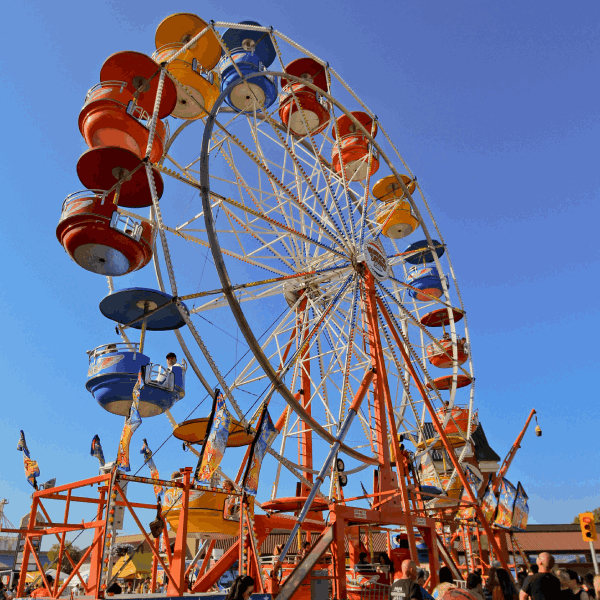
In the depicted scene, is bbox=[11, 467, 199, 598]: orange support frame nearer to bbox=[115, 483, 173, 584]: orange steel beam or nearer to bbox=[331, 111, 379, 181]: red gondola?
bbox=[115, 483, 173, 584]: orange steel beam

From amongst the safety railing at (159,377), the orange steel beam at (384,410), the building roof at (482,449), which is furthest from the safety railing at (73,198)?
the building roof at (482,449)

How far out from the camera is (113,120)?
9.27 meters

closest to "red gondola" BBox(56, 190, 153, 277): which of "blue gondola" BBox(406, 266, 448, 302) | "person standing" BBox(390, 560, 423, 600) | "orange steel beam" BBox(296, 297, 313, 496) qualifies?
"orange steel beam" BBox(296, 297, 313, 496)

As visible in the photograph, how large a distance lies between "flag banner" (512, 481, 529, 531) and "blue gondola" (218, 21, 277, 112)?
1206 centimetres

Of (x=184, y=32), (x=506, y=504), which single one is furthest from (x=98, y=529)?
(x=506, y=504)

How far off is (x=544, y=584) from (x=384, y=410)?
18.2 ft

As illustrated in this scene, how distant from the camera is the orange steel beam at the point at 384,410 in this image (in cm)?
948

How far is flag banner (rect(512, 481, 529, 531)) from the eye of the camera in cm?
1466

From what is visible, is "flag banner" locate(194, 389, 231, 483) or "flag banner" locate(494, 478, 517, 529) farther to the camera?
"flag banner" locate(494, 478, 517, 529)

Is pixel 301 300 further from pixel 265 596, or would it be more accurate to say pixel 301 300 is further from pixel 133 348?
pixel 265 596

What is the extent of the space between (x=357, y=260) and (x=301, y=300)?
103 inches

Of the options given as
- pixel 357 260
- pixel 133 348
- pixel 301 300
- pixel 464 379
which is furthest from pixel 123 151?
pixel 464 379

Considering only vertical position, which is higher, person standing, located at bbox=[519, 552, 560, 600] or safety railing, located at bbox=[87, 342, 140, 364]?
safety railing, located at bbox=[87, 342, 140, 364]

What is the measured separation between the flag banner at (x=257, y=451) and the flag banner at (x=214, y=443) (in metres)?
0.46
